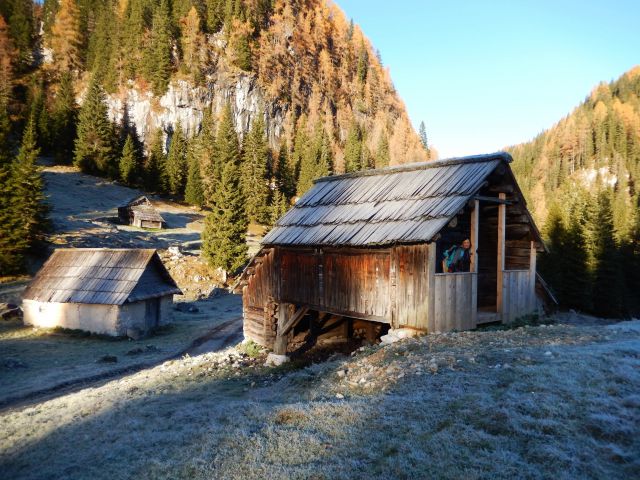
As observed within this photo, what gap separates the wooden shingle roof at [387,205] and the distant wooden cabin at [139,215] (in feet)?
145

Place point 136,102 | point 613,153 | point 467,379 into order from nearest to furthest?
point 467,379
point 136,102
point 613,153

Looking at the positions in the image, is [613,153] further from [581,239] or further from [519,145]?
[581,239]

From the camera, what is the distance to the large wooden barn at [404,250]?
47.2ft

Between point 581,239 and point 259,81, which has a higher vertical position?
point 259,81

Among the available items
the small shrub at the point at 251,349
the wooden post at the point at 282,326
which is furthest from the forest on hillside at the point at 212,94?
the wooden post at the point at 282,326

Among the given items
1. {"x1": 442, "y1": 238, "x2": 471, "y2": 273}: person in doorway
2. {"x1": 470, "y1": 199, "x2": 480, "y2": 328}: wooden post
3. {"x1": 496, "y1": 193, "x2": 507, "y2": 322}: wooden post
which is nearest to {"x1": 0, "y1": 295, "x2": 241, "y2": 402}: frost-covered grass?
{"x1": 442, "y1": 238, "x2": 471, "y2": 273}: person in doorway

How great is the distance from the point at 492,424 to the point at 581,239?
1604 inches

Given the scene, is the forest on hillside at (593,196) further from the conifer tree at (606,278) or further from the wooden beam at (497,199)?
the wooden beam at (497,199)

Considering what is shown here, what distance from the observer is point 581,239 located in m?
41.2

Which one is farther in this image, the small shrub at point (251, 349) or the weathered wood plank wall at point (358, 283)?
the small shrub at point (251, 349)

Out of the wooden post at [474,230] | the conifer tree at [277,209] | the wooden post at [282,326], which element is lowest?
the wooden post at [282,326]

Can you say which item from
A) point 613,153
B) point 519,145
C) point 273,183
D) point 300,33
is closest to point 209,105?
point 273,183

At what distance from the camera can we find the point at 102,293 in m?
28.2

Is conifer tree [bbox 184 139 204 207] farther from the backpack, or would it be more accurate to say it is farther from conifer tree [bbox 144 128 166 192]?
the backpack
